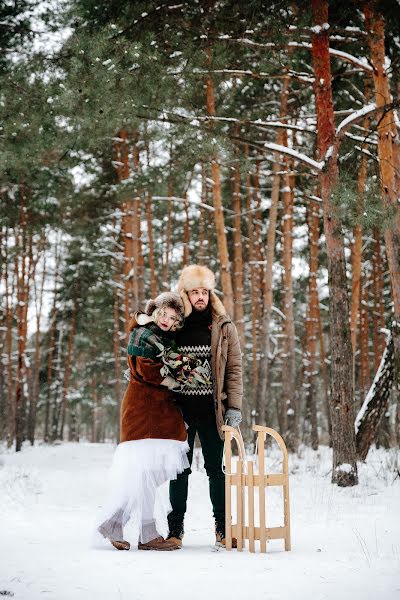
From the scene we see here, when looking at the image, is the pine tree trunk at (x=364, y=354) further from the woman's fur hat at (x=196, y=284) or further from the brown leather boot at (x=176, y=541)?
the brown leather boot at (x=176, y=541)

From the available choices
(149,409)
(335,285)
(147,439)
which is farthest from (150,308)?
(335,285)

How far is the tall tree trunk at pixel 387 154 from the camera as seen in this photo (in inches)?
312

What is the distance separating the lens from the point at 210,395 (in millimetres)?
4430

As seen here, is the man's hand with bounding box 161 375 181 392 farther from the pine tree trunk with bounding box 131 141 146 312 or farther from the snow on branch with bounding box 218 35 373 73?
the pine tree trunk with bounding box 131 141 146 312

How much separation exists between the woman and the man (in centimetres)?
12

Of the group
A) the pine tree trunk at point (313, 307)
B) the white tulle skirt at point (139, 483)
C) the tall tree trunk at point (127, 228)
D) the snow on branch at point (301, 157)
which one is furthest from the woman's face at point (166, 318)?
the pine tree trunk at point (313, 307)

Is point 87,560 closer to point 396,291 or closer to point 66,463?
point 396,291

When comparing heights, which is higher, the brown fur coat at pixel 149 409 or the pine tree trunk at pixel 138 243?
the pine tree trunk at pixel 138 243

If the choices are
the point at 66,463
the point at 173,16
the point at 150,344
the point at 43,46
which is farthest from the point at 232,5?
the point at 66,463

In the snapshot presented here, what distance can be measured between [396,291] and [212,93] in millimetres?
6801

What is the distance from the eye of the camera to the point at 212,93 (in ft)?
41.4

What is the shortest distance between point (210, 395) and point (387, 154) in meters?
5.24

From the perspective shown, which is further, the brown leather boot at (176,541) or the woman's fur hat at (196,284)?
the woman's fur hat at (196,284)

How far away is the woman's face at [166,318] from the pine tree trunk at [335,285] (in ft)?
12.9
